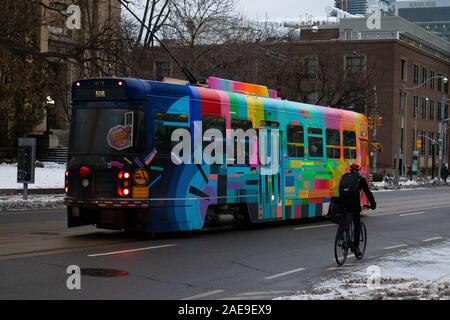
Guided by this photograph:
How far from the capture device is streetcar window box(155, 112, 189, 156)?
44.7 ft

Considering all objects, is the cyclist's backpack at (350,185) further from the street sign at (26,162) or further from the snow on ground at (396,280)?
the street sign at (26,162)

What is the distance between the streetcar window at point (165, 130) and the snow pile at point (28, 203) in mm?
10104

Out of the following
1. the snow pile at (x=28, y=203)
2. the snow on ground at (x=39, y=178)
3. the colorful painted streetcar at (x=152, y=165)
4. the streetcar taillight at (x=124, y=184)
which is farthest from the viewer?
the snow on ground at (x=39, y=178)

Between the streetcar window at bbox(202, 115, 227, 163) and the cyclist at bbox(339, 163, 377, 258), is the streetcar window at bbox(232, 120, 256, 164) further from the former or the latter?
the cyclist at bbox(339, 163, 377, 258)

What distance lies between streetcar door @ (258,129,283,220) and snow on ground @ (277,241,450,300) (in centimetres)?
449

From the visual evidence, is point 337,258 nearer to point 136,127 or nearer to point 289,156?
point 136,127

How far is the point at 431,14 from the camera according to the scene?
360 ft

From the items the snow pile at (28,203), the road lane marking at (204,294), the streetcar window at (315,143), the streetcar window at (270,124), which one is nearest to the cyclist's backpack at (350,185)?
the road lane marking at (204,294)

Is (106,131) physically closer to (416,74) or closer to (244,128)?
(244,128)

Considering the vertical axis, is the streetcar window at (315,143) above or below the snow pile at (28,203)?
above

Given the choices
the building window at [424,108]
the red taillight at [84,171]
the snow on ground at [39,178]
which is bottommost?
the snow on ground at [39,178]

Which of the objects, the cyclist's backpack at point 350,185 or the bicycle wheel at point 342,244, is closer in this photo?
the cyclist's backpack at point 350,185

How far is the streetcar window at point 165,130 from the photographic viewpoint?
13633 mm

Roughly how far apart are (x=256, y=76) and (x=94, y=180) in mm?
28802
